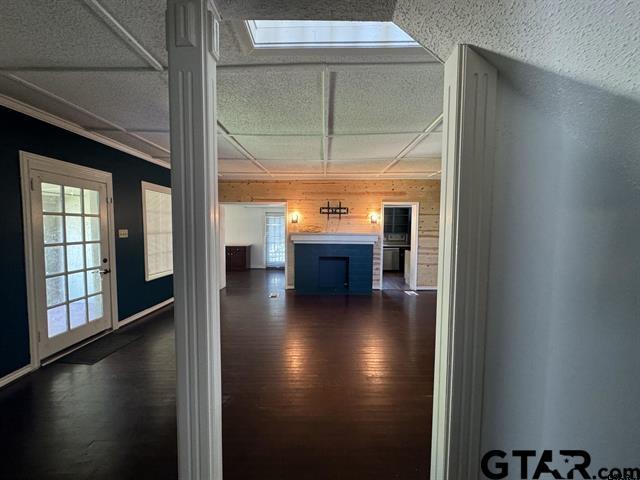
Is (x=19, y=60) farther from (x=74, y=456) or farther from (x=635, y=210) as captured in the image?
(x=635, y=210)

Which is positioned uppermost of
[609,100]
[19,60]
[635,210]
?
[19,60]

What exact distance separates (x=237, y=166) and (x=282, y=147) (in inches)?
56.4

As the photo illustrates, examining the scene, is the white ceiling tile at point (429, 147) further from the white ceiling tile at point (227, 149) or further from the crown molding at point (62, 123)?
the crown molding at point (62, 123)

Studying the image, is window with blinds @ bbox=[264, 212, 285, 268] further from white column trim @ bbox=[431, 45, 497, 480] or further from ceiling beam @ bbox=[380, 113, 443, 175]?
white column trim @ bbox=[431, 45, 497, 480]

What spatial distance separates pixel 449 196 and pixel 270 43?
134cm

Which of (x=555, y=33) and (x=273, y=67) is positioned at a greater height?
(x=273, y=67)

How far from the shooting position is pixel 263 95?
2.00m

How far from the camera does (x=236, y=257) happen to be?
830 cm

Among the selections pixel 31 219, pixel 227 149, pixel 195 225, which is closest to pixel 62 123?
pixel 31 219

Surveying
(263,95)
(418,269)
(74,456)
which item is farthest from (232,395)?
(418,269)

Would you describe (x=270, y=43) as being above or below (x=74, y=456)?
above

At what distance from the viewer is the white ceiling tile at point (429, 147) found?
2.94 meters

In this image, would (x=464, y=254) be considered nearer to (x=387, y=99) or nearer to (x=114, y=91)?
(x=387, y=99)

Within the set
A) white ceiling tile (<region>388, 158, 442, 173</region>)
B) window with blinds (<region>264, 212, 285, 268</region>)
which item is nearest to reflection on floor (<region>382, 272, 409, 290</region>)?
white ceiling tile (<region>388, 158, 442, 173</region>)
